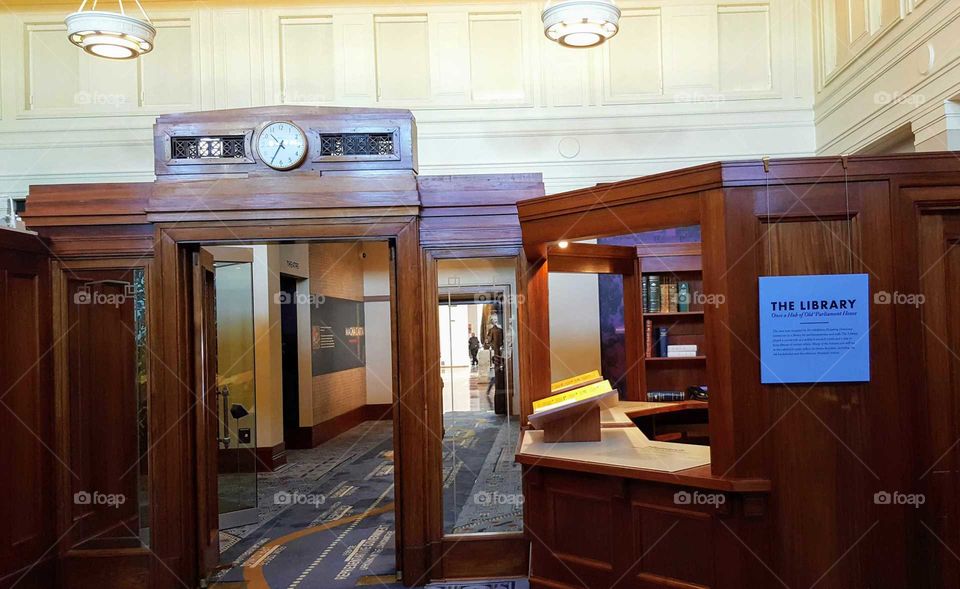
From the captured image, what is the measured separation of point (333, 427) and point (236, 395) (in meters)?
4.55

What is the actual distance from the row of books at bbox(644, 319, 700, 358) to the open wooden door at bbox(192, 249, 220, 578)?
14.1ft

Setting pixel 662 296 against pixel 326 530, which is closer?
pixel 326 530

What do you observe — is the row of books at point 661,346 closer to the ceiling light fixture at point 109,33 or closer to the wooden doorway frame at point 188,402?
the wooden doorway frame at point 188,402

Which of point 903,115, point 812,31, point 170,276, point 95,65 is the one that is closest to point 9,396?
point 170,276

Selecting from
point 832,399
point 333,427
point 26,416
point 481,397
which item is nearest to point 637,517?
point 832,399

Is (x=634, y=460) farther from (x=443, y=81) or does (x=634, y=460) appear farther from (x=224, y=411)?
(x=443, y=81)

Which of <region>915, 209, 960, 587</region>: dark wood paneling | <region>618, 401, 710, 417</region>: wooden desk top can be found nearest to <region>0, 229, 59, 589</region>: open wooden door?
<region>618, 401, 710, 417</region>: wooden desk top

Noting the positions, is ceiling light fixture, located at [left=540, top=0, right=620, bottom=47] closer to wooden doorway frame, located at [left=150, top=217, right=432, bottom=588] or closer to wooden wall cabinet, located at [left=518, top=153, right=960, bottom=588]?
wooden doorway frame, located at [left=150, top=217, right=432, bottom=588]

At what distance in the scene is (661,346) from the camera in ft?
23.0

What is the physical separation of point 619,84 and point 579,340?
285cm

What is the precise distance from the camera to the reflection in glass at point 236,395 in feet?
21.3

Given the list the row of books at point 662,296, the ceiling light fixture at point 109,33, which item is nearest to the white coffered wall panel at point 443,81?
the row of books at point 662,296

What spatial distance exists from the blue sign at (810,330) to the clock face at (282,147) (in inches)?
130

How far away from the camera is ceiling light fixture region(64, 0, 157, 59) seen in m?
4.79
